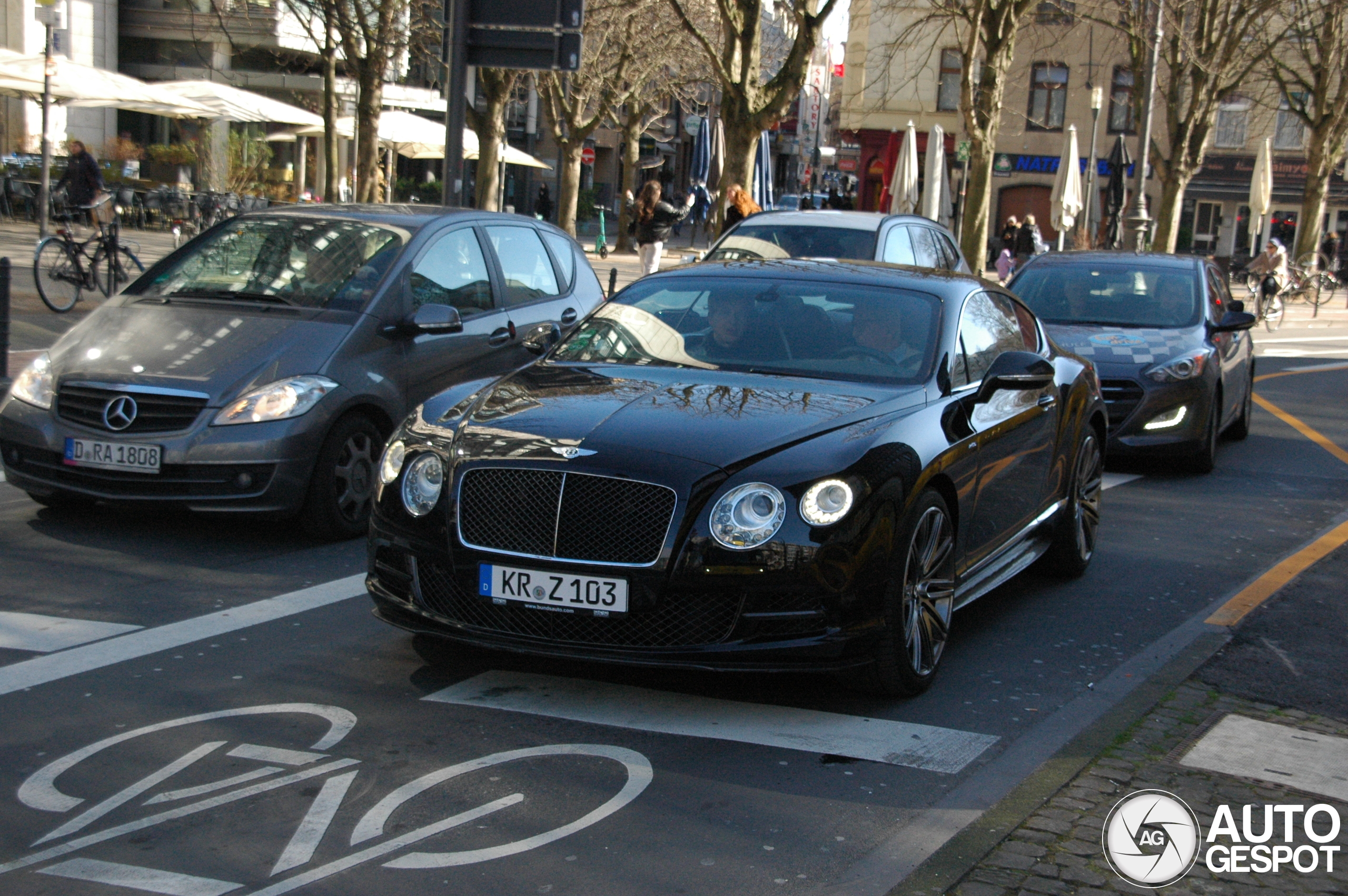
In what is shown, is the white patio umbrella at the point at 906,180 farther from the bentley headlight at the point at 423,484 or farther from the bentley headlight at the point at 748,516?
the bentley headlight at the point at 748,516

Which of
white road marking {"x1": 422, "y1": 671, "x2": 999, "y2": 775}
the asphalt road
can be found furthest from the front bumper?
white road marking {"x1": 422, "y1": 671, "x2": 999, "y2": 775}

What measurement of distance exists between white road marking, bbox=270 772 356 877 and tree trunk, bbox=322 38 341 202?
921 inches

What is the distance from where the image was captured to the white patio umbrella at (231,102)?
29.2m

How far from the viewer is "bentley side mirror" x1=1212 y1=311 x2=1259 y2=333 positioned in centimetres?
1139

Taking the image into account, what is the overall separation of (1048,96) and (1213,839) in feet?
187

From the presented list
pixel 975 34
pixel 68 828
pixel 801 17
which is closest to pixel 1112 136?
pixel 975 34

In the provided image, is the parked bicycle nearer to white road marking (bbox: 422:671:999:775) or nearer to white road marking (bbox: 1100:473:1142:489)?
white road marking (bbox: 1100:473:1142:489)

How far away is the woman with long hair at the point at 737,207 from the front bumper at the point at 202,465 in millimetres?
13544

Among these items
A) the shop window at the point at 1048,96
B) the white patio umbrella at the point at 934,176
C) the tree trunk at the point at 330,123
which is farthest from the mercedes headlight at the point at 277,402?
the shop window at the point at 1048,96

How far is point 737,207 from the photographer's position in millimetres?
20422

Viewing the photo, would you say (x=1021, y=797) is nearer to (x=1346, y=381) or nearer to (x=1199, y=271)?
(x=1199, y=271)

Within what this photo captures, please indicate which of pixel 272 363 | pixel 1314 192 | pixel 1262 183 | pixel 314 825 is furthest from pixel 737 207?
pixel 1314 192

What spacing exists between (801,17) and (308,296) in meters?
15.2

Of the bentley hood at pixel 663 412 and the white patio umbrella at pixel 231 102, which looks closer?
the bentley hood at pixel 663 412
